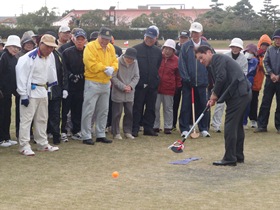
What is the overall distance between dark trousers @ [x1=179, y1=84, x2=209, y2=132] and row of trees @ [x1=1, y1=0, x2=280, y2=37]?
168 ft

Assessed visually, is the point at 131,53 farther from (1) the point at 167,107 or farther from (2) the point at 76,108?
(1) the point at 167,107

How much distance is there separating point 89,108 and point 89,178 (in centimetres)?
272

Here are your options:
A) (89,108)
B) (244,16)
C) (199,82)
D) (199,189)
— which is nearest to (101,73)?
(89,108)

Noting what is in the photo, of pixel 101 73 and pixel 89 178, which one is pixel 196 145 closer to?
pixel 101 73

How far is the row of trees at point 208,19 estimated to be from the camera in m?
65.4

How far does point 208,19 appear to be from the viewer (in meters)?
73.6

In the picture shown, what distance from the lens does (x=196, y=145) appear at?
435 inches

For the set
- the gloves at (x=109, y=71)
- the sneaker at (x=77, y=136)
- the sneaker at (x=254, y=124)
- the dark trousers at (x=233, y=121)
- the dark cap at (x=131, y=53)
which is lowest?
the sneaker at (x=254, y=124)

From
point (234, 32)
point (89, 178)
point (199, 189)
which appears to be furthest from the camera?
point (234, 32)

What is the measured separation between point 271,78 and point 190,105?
1.88 meters

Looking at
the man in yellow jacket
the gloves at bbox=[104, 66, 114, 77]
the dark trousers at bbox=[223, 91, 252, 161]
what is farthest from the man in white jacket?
the dark trousers at bbox=[223, 91, 252, 161]

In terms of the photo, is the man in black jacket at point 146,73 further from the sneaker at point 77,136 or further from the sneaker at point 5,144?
the sneaker at point 5,144

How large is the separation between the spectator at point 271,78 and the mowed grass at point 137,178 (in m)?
1.39

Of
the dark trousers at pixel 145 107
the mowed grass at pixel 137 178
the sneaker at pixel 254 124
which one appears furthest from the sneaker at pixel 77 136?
the sneaker at pixel 254 124
